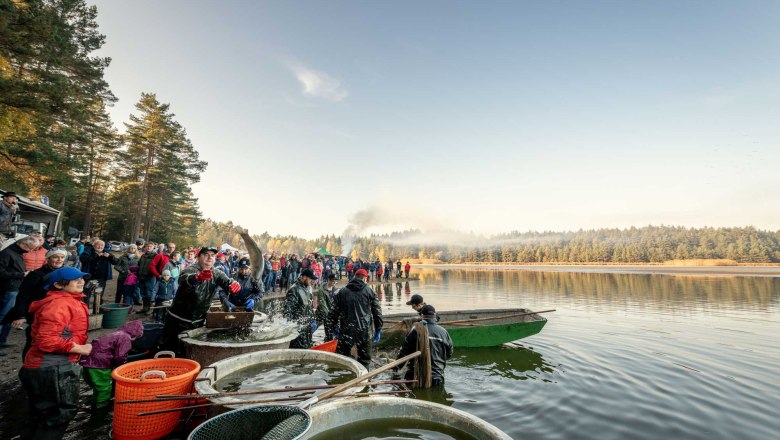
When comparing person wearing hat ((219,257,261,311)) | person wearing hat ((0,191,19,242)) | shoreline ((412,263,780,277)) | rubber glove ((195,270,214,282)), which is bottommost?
shoreline ((412,263,780,277))

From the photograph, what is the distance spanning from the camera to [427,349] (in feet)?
20.3

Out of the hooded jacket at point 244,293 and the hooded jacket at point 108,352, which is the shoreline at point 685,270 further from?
the hooded jacket at point 108,352

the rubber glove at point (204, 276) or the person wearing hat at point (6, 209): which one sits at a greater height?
the person wearing hat at point (6, 209)

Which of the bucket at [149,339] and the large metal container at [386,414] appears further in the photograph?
the bucket at [149,339]

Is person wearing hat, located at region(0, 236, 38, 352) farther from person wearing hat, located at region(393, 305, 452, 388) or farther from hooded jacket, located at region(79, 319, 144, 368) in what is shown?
person wearing hat, located at region(393, 305, 452, 388)

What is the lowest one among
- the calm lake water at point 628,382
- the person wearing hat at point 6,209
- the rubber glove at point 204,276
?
the calm lake water at point 628,382

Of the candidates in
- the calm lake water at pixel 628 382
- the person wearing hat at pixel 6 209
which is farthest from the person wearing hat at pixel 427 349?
the person wearing hat at pixel 6 209

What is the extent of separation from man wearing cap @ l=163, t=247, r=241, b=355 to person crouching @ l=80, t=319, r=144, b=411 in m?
1.21

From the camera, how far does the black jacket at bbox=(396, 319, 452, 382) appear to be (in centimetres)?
647

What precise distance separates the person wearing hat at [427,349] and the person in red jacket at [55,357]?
4.79 meters

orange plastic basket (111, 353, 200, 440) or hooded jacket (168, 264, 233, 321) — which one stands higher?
hooded jacket (168, 264, 233, 321)

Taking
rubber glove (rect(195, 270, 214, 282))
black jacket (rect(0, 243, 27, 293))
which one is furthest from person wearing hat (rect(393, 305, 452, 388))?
black jacket (rect(0, 243, 27, 293))

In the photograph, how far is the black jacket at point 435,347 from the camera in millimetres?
6469

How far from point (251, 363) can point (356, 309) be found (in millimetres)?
2400
